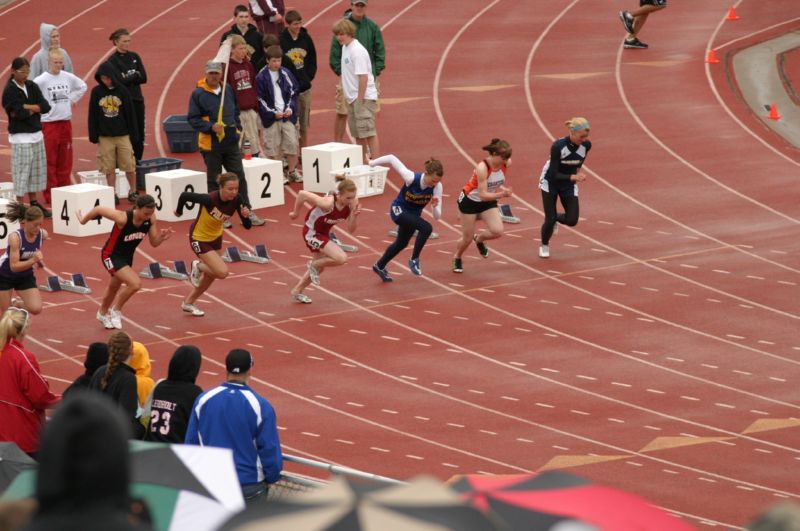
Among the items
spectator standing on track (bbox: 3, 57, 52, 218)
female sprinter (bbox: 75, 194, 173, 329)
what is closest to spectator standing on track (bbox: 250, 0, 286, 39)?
spectator standing on track (bbox: 3, 57, 52, 218)

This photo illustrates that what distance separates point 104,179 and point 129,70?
54.7 inches

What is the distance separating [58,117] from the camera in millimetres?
18594

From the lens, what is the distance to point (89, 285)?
16.0 m

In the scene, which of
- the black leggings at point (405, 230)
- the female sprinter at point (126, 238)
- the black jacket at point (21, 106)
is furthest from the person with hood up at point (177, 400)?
the black jacket at point (21, 106)

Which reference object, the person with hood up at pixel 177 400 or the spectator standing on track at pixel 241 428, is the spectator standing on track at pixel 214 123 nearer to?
the person with hood up at pixel 177 400

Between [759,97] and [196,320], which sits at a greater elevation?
[759,97]

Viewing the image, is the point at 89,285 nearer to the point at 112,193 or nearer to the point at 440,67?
the point at 112,193

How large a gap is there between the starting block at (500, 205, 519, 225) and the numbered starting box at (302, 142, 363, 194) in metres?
2.15

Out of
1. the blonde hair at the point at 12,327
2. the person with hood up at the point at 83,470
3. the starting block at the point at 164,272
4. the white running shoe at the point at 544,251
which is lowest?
the starting block at the point at 164,272

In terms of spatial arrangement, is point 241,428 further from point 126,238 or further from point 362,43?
point 362,43

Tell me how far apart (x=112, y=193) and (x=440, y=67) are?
969 centimetres

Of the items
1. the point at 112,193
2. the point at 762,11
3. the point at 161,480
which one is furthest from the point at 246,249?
the point at 762,11

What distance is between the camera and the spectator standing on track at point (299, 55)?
1988 cm

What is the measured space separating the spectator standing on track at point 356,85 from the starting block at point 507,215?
7.26 feet
